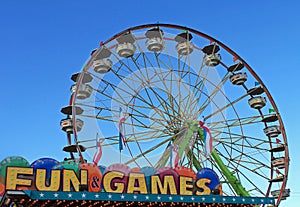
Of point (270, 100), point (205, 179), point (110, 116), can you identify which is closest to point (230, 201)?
point (205, 179)

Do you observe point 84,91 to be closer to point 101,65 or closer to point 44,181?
point 101,65

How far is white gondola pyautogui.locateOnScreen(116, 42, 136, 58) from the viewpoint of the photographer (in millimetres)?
21172

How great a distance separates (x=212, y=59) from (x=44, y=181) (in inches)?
443

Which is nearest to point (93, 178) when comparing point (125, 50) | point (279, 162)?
point (125, 50)

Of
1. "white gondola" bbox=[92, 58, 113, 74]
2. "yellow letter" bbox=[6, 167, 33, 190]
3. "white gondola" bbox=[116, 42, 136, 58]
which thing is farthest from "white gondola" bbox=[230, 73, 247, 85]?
"yellow letter" bbox=[6, 167, 33, 190]

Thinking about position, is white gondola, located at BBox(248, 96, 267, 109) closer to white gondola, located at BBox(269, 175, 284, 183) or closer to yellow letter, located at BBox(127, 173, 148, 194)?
white gondola, located at BBox(269, 175, 284, 183)

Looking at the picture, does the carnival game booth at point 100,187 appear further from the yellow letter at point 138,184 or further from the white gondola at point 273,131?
the white gondola at point 273,131

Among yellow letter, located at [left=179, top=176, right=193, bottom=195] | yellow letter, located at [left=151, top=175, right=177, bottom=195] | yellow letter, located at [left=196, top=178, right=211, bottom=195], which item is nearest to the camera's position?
yellow letter, located at [left=151, top=175, right=177, bottom=195]

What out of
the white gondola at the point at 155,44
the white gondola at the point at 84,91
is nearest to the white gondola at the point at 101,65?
the white gondola at the point at 84,91

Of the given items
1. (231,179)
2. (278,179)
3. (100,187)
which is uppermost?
(278,179)

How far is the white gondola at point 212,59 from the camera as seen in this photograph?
2270 cm

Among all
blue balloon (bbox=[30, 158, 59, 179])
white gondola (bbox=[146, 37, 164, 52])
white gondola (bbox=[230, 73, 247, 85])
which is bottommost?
blue balloon (bbox=[30, 158, 59, 179])

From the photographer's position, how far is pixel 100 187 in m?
14.8

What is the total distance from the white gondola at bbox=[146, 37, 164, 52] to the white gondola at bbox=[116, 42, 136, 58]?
0.88m
